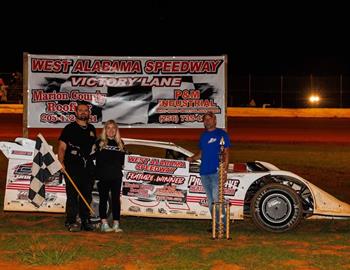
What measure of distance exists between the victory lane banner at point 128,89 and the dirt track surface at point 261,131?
481 inches

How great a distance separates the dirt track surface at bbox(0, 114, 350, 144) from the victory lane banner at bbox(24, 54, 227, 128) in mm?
12222

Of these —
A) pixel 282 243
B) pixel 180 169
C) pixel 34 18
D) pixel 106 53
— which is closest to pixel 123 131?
pixel 180 169

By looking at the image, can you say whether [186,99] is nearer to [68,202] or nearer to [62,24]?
[68,202]

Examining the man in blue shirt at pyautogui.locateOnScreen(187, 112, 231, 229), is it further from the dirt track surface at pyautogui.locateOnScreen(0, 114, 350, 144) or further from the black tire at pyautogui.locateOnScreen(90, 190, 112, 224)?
the dirt track surface at pyautogui.locateOnScreen(0, 114, 350, 144)

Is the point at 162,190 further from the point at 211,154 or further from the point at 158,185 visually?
the point at 211,154

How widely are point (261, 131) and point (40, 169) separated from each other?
20660 mm

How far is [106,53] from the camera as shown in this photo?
65.8 m

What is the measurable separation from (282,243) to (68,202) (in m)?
2.88

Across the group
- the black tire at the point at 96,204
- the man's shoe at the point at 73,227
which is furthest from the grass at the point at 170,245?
the black tire at the point at 96,204

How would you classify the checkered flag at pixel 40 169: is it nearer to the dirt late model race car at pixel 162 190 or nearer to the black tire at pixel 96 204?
the dirt late model race car at pixel 162 190

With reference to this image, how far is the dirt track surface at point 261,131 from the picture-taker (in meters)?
26.2

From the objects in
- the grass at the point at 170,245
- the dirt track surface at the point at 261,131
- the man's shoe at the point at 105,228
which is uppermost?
the dirt track surface at the point at 261,131

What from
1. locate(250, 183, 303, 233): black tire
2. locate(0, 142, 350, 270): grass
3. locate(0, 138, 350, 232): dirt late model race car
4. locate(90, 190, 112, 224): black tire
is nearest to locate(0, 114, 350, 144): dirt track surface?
locate(0, 138, 350, 232): dirt late model race car

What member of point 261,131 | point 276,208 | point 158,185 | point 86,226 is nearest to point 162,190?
point 158,185
